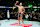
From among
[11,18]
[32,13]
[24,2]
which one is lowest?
[11,18]

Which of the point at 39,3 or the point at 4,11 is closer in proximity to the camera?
the point at 39,3

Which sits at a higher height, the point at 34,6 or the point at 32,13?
the point at 34,6

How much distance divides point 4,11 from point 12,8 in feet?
3.14

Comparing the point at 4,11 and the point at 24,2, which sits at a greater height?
the point at 24,2

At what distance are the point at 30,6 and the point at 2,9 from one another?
118 inches

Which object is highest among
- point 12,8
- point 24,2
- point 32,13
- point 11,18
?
point 24,2

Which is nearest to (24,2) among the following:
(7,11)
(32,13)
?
(32,13)

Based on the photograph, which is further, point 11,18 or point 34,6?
point 11,18

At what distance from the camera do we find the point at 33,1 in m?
8.20

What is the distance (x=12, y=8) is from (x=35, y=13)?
96.3 inches

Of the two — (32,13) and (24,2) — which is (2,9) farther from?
(32,13)

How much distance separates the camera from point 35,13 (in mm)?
8047

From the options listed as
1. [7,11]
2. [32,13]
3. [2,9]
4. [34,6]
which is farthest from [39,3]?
[2,9]

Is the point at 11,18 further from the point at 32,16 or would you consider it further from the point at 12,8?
the point at 32,16
